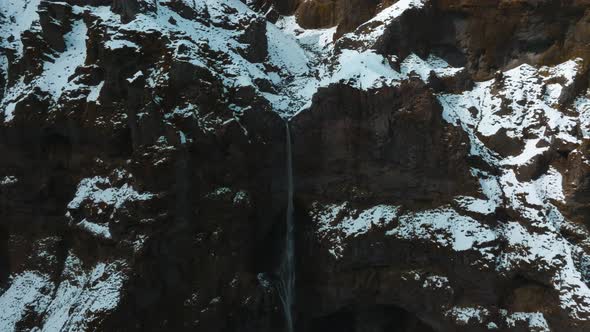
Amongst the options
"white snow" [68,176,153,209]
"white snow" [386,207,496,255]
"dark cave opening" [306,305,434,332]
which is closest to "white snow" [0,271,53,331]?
"white snow" [68,176,153,209]

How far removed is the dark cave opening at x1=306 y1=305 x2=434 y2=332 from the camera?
1866cm

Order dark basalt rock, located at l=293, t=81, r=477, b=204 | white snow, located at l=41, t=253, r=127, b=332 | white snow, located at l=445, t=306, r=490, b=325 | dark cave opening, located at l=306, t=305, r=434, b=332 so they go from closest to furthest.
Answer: white snow, located at l=41, t=253, r=127, b=332 → white snow, located at l=445, t=306, r=490, b=325 → dark basalt rock, located at l=293, t=81, r=477, b=204 → dark cave opening, located at l=306, t=305, r=434, b=332

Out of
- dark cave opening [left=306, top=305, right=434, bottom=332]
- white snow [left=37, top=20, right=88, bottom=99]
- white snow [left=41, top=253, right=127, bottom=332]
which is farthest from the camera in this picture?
dark cave opening [left=306, top=305, right=434, bottom=332]

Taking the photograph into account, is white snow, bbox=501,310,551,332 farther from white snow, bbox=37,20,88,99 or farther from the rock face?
white snow, bbox=37,20,88,99

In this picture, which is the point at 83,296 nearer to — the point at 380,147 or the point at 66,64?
the point at 66,64

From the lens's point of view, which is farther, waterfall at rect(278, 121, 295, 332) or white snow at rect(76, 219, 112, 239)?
waterfall at rect(278, 121, 295, 332)

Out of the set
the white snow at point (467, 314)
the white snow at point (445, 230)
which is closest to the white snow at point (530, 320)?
the white snow at point (467, 314)

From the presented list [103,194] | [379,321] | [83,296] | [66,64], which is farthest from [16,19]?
[379,321]

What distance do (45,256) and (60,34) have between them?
8.77 m

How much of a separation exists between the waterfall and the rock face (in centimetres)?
24

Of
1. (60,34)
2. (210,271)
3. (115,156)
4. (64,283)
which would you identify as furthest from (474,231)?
(60,34)

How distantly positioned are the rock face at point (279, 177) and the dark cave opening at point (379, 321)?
8cm

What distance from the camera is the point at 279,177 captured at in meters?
18.9

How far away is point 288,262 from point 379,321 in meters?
4.28
